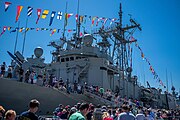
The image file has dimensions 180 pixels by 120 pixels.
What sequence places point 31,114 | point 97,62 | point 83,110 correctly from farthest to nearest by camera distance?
point 97,62 < point 83,110 < point 31,114

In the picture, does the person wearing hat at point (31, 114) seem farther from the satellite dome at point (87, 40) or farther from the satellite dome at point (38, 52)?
the satellite dome at point (87, 40)

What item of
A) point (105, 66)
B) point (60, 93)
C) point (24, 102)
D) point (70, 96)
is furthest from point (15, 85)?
point (105, 66)

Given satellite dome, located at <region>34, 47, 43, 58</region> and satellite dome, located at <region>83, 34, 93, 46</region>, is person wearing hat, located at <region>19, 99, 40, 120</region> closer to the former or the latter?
satellite dome, located at <region>34, 47, 43, 58</region>

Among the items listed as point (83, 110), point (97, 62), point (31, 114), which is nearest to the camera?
point (31, 114)

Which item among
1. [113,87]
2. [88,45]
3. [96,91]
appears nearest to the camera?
[96,91]

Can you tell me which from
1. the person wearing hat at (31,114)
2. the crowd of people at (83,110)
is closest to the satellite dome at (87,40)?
the crowd of people at (83,110)

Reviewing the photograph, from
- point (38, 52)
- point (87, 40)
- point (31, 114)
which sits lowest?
point (31, 114)

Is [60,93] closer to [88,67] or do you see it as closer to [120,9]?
[88,67]

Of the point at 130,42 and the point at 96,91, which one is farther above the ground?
the point at 130,42

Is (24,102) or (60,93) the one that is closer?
(24,102)

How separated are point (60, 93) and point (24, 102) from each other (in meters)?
2.63

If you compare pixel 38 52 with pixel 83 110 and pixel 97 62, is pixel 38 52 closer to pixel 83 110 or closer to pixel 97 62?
pixel 97 62

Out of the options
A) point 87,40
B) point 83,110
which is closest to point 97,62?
point 87,40

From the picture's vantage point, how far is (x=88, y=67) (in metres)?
20.0
